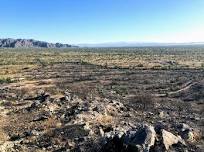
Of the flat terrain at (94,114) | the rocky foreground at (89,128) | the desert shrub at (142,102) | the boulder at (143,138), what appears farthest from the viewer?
the desert shrub at (142,102)

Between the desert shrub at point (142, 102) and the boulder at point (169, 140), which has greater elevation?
the boulder at point (169, 140)

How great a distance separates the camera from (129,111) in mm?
29281

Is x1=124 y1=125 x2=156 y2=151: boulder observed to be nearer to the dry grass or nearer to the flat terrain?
the flat terrain

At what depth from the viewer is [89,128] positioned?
22344 mm

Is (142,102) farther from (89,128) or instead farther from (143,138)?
(143,138)

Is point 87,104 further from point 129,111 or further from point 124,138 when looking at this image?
point 124,138

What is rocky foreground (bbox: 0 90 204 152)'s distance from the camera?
1662cm

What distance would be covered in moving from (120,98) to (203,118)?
1109 cm

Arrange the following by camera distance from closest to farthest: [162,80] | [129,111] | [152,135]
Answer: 1. [152,135]
2. [129,111]
3. [162,80]

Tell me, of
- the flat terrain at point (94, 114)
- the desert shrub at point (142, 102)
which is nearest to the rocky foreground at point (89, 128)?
the flat terrain at point (94, 114)

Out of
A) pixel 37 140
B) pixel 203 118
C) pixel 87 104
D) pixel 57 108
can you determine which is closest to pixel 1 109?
pixel 57 108

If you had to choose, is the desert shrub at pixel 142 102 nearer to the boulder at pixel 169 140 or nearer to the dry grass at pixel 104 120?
the dry grass at pixel 104 120

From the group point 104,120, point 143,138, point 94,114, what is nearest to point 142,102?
point 94,114

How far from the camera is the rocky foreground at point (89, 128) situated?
16.6 meters
